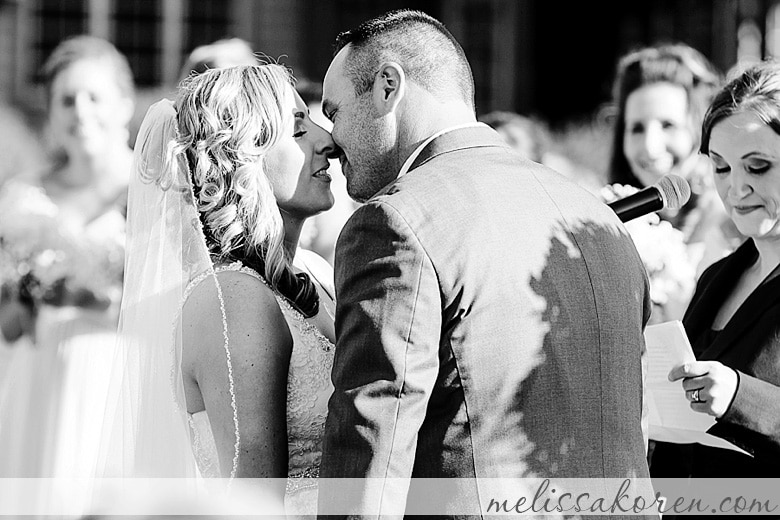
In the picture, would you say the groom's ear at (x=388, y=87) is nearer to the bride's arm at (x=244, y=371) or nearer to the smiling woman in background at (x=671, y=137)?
the bride's arm at (x=244, y=371)

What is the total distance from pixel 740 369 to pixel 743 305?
234 millimetres

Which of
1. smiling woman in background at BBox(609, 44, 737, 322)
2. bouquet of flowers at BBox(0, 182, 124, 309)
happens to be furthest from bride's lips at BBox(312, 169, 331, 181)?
bouquet of flowers at BBox(0, 182, 124, 309)

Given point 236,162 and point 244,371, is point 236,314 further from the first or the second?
point 236,162

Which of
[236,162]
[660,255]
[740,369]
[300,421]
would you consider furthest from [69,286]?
[740,369]

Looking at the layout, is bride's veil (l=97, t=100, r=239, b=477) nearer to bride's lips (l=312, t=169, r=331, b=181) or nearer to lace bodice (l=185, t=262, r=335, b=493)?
lace bodice (l=185, t=262, r=335, b=493)

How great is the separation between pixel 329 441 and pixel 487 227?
58 centimetres

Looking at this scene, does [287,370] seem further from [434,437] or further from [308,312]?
[434,437]

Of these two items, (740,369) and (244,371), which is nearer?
(244,371)

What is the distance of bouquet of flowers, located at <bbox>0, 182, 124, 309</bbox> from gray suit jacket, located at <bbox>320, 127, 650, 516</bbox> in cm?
301

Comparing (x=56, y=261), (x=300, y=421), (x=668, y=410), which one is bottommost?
(x=56, y=261)

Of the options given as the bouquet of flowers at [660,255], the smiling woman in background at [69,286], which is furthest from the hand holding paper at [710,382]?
the smiling woman in background at [69,286]

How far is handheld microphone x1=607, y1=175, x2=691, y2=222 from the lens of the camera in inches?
120

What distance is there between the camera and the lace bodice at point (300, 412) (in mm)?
2848

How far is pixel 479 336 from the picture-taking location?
7.66ft
